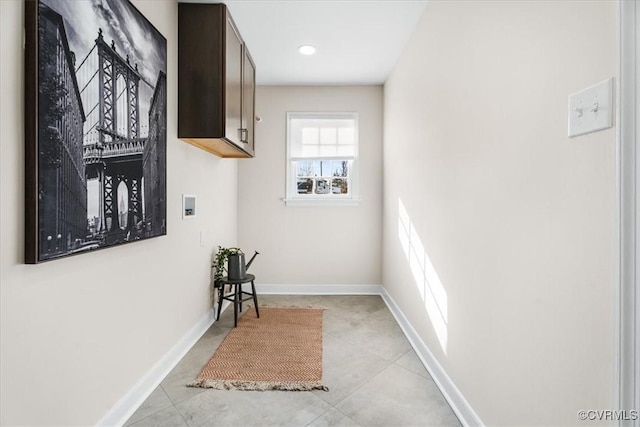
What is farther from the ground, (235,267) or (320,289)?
(235,267)

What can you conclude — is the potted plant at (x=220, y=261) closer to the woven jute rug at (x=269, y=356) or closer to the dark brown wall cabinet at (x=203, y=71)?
the woven jute rug at (x=269, y=356)

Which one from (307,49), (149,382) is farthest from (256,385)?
(307,49)

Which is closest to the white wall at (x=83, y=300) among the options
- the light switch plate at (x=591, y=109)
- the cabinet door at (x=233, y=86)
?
the cabinet door at (x=233, y=86)

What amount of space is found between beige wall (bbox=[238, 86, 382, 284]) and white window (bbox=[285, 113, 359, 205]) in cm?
11

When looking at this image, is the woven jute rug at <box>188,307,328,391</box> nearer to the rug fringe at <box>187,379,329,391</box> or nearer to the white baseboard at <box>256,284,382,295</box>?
the rug fringe at <box>187,379,329,391</box>

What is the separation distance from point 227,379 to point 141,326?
638mm

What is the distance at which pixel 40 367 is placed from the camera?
116 centimetres

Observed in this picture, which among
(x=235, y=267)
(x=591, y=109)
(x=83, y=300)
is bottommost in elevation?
(x=235, y=267)

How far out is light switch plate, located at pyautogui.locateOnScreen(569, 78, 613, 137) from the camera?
83cm

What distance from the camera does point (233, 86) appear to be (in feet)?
7.86

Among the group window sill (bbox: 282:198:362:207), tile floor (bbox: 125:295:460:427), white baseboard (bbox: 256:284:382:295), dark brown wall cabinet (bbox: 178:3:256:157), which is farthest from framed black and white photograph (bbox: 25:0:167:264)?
white baseboard (bbox: 256:284:382:295)

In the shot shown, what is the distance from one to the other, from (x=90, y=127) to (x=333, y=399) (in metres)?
1.86

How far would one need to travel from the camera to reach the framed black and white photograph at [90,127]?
3.54 feet

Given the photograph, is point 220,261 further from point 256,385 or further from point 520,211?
point 520,211
